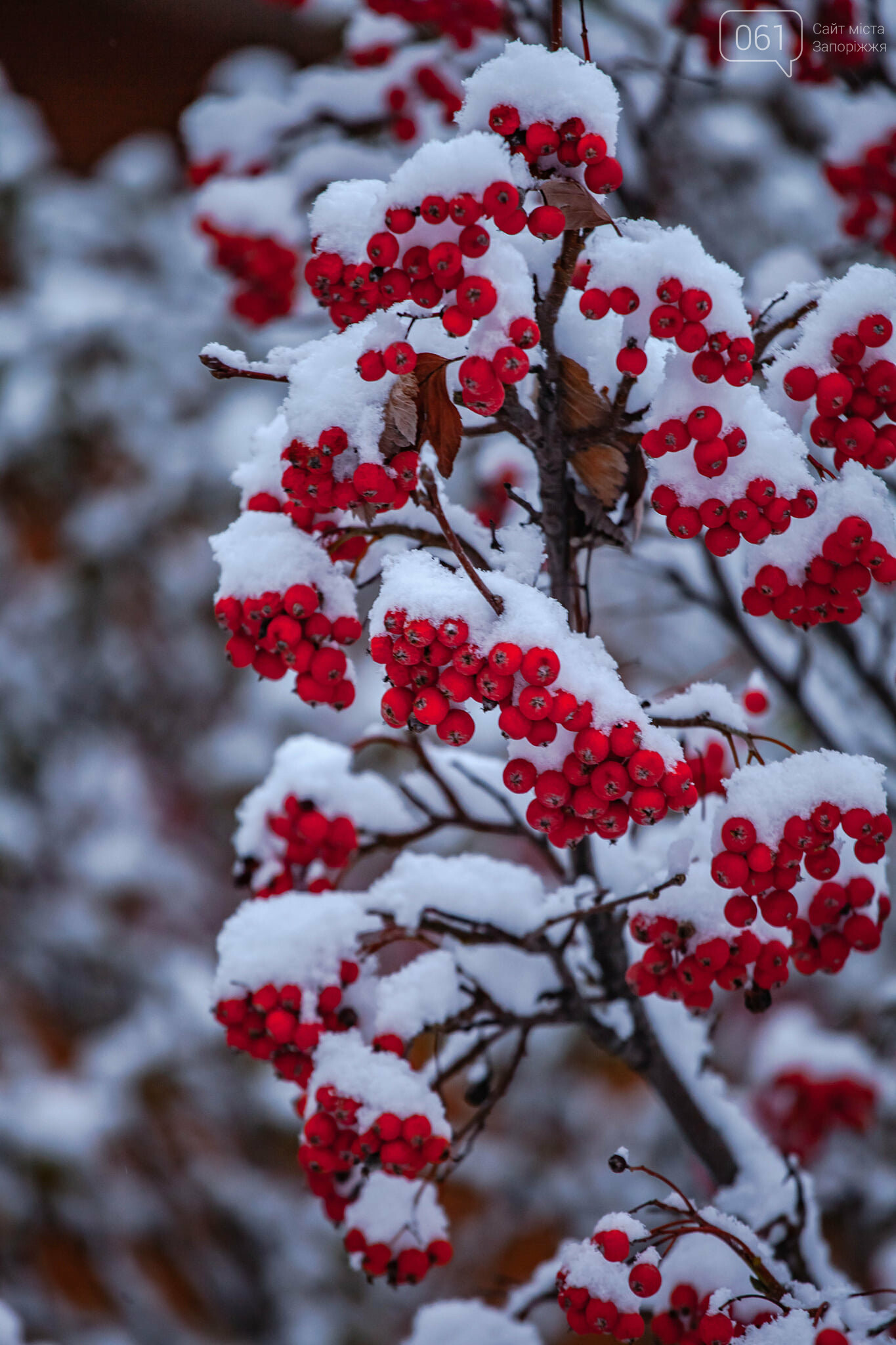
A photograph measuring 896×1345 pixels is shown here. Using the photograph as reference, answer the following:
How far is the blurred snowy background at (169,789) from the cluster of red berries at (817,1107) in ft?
0.21

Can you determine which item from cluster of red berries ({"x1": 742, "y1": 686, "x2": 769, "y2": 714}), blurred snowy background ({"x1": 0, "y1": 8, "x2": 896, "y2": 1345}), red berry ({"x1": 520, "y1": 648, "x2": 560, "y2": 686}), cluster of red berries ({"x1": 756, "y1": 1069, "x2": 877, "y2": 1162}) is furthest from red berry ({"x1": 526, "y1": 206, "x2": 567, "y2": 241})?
cluster of red berries ({"x1": 756, "y1": 1069, "x2": 877, "y2": 1162})

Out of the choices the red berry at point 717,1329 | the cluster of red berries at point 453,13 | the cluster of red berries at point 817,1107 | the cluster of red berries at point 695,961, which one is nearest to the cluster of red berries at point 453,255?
the cluster of red berries at point 695,961

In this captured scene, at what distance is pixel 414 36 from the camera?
287cm

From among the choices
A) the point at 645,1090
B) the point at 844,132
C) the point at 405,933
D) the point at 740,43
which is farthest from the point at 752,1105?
the point at 740,43

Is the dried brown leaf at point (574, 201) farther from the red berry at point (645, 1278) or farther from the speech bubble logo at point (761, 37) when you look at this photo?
the speech bubble logo at point (761, 37)

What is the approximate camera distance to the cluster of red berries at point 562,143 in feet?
3.15

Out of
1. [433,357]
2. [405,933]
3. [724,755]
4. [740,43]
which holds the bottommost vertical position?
[405,933]

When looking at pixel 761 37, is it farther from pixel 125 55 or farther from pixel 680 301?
pixel 125 55

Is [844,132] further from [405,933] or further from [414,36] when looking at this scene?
[405,933]

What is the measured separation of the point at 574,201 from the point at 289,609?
0.53 meters

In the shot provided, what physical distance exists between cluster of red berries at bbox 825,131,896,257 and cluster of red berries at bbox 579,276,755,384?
1632mm

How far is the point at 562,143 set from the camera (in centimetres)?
97

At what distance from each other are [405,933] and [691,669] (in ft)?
11.4

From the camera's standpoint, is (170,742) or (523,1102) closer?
(523,1102)
